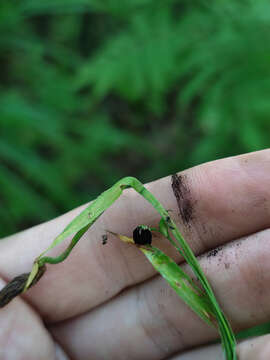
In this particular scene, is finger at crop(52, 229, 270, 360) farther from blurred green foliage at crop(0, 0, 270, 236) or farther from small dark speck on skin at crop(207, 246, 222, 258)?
blurred green foliage at crop(0, 0, 270, 236)

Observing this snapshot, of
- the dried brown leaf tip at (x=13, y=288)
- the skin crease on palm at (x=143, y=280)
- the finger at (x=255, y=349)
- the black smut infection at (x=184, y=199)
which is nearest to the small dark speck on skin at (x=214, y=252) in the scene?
the skin crease on palm at (x=143, y=280)

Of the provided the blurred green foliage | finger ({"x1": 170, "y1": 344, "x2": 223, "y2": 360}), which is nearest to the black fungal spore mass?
finger ({"x1": 170, "y1": 344, "x2": 223, "y2": 360})

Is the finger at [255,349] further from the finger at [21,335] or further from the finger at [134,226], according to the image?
the finger at [21,335]

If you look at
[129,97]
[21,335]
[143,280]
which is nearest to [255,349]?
[143,280]

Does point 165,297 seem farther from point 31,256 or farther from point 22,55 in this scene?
point 22,55

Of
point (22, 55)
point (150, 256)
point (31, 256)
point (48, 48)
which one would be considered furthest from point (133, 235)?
point (22, 55)

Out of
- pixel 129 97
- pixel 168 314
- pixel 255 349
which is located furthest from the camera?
pixel 129 97

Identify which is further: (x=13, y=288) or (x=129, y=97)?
(x=129, y=97)

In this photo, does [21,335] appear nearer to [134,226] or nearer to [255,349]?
[134,226]
